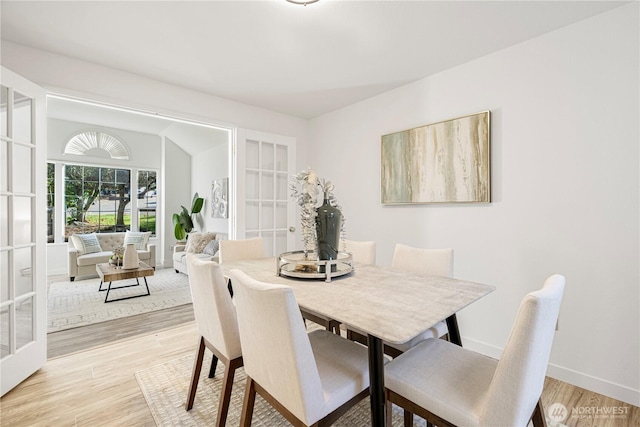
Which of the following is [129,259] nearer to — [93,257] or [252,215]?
[93,257]

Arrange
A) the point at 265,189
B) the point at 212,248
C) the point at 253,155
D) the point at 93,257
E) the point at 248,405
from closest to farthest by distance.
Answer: the point at 248,405 → the point at 253,155 → the point at 265,189 → the point at 93,257 → the point at 212,248

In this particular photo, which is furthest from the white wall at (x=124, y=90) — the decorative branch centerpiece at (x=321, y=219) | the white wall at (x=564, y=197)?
the white wall at (x=564, y=197)

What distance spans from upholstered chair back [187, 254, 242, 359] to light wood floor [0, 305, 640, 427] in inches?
27.2

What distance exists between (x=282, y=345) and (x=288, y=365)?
75 millimetres

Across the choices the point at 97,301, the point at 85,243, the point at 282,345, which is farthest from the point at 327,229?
the point at 85,243

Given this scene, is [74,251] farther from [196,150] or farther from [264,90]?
[264,90]

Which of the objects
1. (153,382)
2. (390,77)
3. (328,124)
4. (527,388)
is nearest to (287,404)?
(527,388)

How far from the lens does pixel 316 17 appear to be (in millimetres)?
1890

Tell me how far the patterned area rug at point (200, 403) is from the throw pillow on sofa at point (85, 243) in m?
3.93

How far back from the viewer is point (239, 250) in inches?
101

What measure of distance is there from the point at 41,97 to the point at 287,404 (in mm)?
2721

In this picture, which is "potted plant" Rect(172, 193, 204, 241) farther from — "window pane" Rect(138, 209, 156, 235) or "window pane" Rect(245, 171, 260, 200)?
"window pane" Rect(245, 171, 260, 200)

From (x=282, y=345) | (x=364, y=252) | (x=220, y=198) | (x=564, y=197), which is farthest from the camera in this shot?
(x=220, y=198)

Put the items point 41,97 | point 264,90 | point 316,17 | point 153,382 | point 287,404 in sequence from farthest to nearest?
point 264,90, point 41,97, point 153,382, point 316,17, point 287,404
